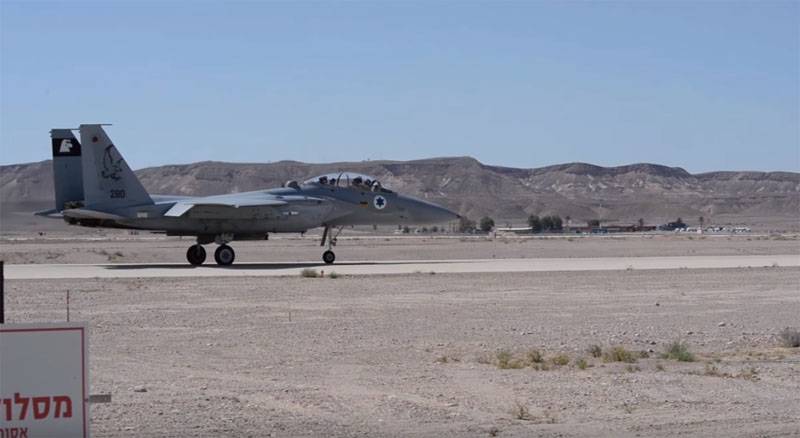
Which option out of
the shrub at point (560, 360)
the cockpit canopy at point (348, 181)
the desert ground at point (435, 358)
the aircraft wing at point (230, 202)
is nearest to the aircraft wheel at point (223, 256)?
the aircraft wing at point (230, 202)

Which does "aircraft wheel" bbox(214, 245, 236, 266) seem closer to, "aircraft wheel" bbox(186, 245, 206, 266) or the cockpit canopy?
"aircraft wheel" bbox(186, 245, 206, 266)

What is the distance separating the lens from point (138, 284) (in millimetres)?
26828

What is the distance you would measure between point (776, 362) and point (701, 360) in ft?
2.99

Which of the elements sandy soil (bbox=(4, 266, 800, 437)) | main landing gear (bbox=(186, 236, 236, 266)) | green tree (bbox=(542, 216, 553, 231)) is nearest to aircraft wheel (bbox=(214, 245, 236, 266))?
main landing gear (bbox=(186, 236, 236, 266))

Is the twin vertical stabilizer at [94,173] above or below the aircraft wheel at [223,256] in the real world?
above

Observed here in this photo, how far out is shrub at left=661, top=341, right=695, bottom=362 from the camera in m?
13.7

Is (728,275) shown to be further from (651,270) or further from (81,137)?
(81,137)

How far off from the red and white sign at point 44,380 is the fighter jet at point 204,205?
28855mm

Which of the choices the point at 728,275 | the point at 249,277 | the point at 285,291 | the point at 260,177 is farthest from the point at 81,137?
the point at 260,177

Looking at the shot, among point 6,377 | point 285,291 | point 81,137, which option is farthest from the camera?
point 81,137

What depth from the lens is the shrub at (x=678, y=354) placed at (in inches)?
539

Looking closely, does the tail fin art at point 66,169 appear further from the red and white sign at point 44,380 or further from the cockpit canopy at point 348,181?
the red and white sign at point 44,380

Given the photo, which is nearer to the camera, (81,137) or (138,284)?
(138,284)

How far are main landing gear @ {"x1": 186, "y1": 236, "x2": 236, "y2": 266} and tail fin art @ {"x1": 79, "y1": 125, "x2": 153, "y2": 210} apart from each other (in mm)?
3016
